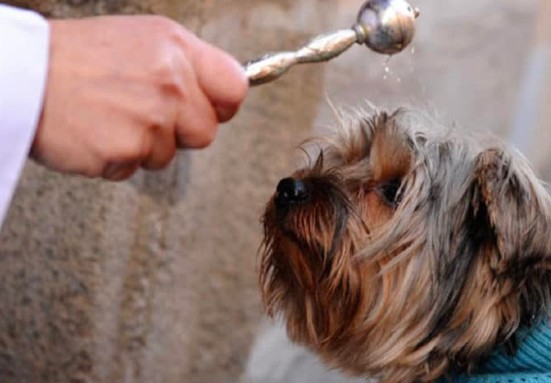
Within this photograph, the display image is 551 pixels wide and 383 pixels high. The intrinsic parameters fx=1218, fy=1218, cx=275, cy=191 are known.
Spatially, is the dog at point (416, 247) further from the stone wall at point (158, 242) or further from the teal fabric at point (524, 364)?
the stone wall at point (158, 242)

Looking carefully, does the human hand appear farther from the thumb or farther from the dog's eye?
the dog's eye

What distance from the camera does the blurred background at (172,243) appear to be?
2820 millimetres

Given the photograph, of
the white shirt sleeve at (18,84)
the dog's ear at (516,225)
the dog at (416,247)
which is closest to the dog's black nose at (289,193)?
the dog at (416,247)

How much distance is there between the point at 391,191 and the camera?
2.40 m

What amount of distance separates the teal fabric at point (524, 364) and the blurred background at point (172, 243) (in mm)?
506

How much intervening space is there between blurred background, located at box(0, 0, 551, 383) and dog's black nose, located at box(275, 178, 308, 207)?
1.52ft

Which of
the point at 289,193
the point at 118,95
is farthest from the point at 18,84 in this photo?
the point at 289,193

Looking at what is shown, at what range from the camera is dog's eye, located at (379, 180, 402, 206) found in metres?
2.38

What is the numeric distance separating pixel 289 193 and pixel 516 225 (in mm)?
437

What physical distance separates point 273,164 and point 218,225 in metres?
0.22

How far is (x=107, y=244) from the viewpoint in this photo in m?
2.85

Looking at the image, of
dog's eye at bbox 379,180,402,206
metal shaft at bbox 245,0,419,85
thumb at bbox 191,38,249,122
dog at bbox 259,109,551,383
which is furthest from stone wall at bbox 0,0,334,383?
thumb at bbox 191,38,249,122

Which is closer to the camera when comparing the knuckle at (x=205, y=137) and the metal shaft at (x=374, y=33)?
the knuckle at (x=205, y=137)

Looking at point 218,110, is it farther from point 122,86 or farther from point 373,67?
point 373,67
